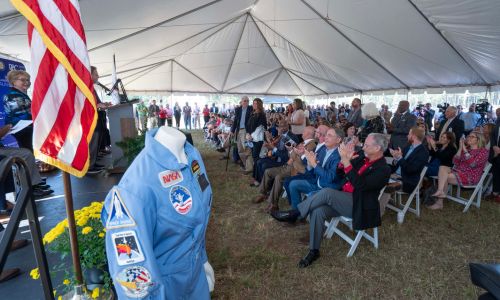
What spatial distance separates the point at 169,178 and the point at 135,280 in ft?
1.45

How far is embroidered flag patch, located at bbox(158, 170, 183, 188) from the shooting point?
1.29 meters

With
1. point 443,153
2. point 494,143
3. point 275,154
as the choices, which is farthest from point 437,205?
point 275,154

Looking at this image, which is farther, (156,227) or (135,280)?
(156,227)

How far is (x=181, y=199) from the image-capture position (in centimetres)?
133

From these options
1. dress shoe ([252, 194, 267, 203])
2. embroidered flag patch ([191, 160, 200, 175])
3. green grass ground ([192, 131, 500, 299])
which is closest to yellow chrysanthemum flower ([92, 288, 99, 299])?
embroidered flag patch ([191, 160, 200, 175])

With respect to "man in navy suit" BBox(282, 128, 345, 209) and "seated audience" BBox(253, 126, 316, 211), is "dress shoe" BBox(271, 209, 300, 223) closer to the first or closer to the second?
"man in navy suit" BBox(282, 128, 345, 209)

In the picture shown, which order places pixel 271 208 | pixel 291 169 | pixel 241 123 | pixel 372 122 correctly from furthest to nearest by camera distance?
pixel 241 123 → pixel 372 122 → pixel 291 169 → pixel 271 208

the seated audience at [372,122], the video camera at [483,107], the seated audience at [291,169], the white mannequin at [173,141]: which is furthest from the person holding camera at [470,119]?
the white mannequin at [173,141]

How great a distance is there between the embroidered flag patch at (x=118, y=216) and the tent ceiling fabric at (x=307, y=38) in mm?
4978

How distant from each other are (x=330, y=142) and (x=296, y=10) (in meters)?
7.24

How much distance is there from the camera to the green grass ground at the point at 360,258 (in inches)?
104

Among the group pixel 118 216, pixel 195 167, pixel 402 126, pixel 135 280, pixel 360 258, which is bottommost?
pixel 360 258

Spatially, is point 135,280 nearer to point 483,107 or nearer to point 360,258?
point 360,258

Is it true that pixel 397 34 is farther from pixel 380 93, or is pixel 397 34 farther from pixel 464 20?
pixel 380 93
